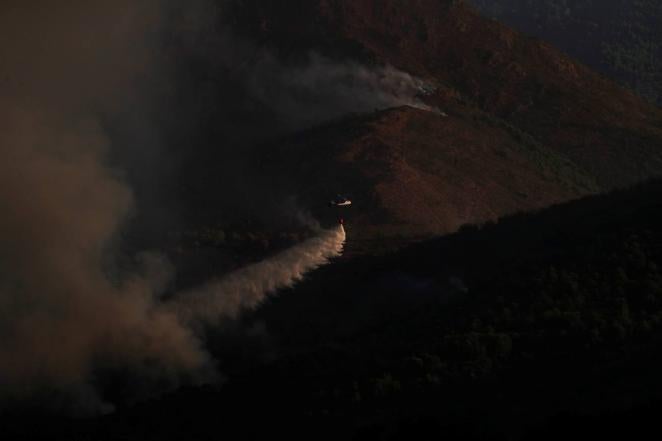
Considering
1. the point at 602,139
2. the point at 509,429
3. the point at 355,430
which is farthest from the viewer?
the point at 602,139

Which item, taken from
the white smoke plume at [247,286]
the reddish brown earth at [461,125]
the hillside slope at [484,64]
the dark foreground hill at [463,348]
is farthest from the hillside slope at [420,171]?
the dark foreground hill at [463,348]

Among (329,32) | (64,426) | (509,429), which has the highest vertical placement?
(329,32)

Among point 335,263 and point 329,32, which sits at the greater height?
point 329,32

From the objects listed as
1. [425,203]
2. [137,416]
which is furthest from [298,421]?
[425,203]

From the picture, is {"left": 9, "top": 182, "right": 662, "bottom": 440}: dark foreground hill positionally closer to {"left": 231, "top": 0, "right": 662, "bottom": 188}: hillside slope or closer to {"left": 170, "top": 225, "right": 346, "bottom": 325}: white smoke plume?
{"left": 170, "top": 225, "right": 346, "bottom": 325}: white smoke plume

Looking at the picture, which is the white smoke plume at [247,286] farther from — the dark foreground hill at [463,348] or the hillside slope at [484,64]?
the hillside slope at [484,64]

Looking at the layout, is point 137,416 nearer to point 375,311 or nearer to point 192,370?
point 192,370

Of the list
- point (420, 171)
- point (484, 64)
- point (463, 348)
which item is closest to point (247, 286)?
point (463, 348)
